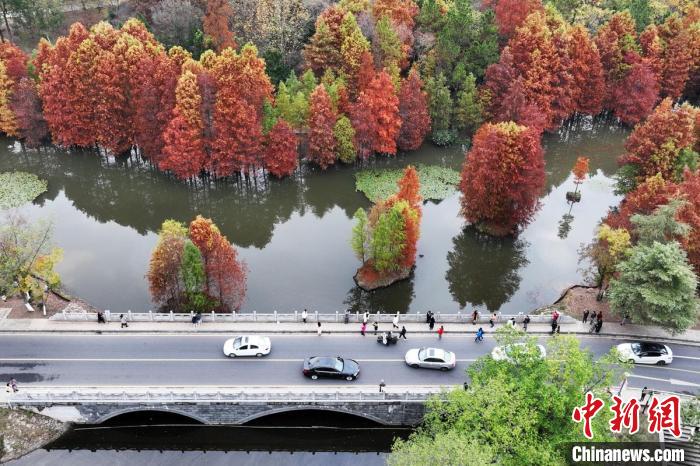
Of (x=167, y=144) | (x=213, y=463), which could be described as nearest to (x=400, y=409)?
(x=213, y=463)

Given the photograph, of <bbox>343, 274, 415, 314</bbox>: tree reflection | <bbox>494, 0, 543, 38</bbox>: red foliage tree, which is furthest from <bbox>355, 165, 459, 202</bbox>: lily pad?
<bbox>494, 0, 543, 38</bbox>: red foliage tree

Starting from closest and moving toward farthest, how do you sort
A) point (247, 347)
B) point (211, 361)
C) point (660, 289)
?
1. point (211, 361)
2. point (247, 347)
3. point (660, 289)

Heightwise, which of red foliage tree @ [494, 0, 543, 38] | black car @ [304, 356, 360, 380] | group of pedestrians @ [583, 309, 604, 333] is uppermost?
red foliage tree @ [494, 0, 543, 38]

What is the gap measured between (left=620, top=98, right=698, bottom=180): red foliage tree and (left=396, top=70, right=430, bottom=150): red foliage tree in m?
27.6

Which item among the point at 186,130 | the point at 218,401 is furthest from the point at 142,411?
the point at 186,130

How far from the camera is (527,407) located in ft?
119

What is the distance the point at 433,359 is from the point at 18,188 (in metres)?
59.2

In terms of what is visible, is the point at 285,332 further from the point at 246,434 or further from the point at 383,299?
the point at 383,299

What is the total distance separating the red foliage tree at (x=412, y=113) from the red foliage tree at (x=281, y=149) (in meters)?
16.1

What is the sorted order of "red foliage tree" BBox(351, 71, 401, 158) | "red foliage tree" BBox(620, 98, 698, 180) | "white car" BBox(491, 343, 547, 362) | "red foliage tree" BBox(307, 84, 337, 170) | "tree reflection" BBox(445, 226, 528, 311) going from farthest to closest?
"red foliage tree" BBox(351, 71, 401, 158), "red foliage tree" BBox(307, 84, 337, 170), "red foliage tree" BBox(620, 98, 698, 180), "tree reflection" BBox(445, 226, 528, 311), "white car" BBox(491, 343, 547, 362)

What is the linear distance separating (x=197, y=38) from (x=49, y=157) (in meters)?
26.9

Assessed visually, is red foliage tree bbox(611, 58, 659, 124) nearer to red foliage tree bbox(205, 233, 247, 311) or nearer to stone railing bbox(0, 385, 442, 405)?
stone railing bbox(0, 385, 442, 405)

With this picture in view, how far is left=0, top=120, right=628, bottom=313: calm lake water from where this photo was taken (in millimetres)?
59875

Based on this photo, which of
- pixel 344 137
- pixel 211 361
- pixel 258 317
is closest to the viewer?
pixel 211 361
